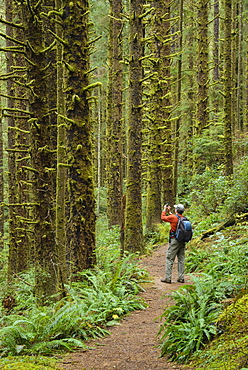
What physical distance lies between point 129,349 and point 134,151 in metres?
6.95

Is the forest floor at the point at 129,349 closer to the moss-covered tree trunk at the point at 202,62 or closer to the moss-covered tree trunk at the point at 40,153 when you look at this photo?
the moss-covered tree trunk at the point at 40,153

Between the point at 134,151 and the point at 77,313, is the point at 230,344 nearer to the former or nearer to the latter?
the point at 77,313

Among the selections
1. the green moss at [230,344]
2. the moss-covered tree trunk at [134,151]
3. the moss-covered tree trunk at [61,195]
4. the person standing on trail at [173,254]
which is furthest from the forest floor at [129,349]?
the moss-covered tree trunk at [134,151]

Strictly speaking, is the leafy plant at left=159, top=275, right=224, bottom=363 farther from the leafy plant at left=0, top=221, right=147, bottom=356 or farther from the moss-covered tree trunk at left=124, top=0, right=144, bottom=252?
the moss-covered tree trunk at left=124, top=0, right=144, bottom=252

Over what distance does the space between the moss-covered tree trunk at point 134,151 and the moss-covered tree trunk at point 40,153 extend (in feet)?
11.1

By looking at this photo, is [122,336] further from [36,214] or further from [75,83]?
[75,83]

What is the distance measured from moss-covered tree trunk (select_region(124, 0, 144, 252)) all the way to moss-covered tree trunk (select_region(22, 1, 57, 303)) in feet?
11.1

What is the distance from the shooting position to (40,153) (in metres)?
8.04

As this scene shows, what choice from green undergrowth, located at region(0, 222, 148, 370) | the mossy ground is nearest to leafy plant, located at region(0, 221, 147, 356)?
green undergrowth, located at region(0, 222, 148, 370)

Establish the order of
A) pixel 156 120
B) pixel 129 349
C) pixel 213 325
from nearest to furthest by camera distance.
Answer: pixel 213 325
pixel 129 349
pixel 156 120

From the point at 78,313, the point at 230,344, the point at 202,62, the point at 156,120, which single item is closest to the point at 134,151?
the point at 156,120

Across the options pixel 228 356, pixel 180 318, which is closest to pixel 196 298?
pixel 180 318

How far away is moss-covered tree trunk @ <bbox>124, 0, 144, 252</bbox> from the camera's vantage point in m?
10.9

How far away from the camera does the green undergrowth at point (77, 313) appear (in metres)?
4.65
